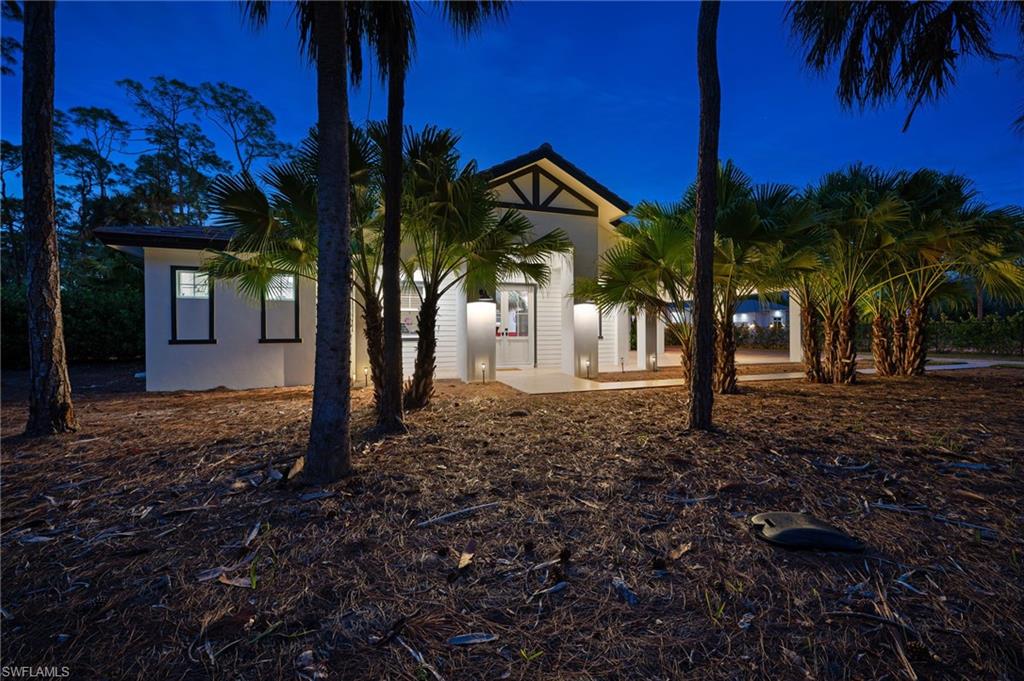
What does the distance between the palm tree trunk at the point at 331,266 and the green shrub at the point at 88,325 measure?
14.5 meters

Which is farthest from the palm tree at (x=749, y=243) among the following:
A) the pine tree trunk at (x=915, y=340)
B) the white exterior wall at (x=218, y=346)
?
the white exterior wall at (x=218, y=346)

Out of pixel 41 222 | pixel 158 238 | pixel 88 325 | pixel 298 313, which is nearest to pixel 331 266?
pixel 41 222

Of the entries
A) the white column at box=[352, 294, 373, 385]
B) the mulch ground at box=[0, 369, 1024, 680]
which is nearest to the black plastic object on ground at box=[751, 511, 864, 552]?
the mulch ground at box=[0, 369, 1024, 680]

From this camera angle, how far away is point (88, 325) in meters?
13.0

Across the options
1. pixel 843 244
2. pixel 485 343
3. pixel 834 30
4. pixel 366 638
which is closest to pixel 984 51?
pixel 834 30

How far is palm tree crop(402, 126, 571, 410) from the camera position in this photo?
592cm

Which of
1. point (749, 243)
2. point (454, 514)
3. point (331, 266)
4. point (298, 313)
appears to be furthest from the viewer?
point (298, 313)

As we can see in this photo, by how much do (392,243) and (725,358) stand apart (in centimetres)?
613

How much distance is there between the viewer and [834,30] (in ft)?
19.1

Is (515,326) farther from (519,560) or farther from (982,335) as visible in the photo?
(982,335)

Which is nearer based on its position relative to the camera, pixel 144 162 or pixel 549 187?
pixel 549 187

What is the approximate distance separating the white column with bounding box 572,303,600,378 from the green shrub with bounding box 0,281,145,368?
544 inches

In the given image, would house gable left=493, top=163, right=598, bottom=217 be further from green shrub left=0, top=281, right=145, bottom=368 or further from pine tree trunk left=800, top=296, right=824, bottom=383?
green shrub left=0, top=281, right=145, bottom=368

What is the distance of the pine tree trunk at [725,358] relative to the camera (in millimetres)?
7566
